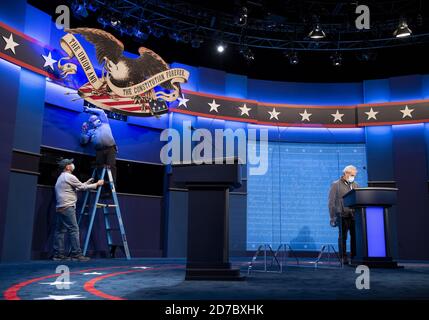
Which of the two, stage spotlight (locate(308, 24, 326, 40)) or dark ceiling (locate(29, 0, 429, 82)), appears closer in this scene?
stage spotlight (locate(308, 24, 326, 40))

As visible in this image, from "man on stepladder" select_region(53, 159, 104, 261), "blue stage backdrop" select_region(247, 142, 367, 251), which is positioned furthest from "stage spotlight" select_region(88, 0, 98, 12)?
"blue stage backdrop" select_region(247, 142, 367, 251)

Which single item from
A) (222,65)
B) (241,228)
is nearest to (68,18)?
(222,65)

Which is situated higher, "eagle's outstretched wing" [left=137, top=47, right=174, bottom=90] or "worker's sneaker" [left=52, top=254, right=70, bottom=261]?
"eagle's outstretched wing" [left=137, top=47, right=174, bottom=90]

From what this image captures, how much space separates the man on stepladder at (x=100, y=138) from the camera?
7.60 metres

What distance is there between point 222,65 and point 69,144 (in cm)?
434

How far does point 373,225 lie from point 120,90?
5.07 metres

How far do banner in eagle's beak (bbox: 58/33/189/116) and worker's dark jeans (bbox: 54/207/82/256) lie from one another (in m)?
2.17

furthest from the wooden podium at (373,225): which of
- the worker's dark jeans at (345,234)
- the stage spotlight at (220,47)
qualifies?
the stage spotlight at (220,47)

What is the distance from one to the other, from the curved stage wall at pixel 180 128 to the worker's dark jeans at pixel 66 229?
0.46 metres

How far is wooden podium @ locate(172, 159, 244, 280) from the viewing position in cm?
416

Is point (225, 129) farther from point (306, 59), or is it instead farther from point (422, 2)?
point (422, 2)

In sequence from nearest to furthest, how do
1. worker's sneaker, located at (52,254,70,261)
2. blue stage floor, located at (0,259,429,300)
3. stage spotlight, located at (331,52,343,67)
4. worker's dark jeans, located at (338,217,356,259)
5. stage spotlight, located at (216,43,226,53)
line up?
blue stage floor, located at (0,259,429,300) → worker's sneaker, located at (52,254,70,261) → worker's dark jeans, located at (338,217,356,259) → stage spotlight, located at (216,43,226,53) → stage spotlight, located at (331,52,343,67)

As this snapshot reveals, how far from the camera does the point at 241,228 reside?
9703mm

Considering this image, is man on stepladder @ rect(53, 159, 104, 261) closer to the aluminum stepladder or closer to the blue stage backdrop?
the aluminum stepladder
